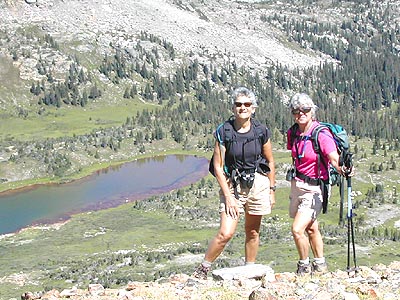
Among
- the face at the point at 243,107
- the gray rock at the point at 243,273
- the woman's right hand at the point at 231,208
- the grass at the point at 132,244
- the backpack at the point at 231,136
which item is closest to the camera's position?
the face at the point at 243,107

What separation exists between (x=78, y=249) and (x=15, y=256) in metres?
9.12

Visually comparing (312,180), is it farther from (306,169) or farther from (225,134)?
(225,134)

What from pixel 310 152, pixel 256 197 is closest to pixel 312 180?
pixel 310 152

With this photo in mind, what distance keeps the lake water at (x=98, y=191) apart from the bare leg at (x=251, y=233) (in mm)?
92460

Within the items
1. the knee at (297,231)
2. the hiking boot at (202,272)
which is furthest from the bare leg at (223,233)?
the knee at (297,231)

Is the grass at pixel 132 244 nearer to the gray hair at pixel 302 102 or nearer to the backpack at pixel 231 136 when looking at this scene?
the backpack at pixel 231 136

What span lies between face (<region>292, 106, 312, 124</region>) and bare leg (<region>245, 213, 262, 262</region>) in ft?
10.0

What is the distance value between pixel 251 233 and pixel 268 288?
2.22m

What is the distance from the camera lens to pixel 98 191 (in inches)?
5153

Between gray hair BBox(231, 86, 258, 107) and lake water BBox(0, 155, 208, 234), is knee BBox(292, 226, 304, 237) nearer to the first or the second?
gray hair BBox(231, 86, 258, 107)

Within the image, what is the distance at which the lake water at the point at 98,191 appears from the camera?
365 feet

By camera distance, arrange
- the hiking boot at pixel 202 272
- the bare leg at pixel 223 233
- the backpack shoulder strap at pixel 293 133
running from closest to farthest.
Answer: the bare leg at pixel 223 233 < the backpack shoulder strap at pixel 293 133 < the hiking boot at pixel 202 272

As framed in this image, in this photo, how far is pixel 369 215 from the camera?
10794 cm

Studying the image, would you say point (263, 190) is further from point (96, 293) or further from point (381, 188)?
point (381, 188)
